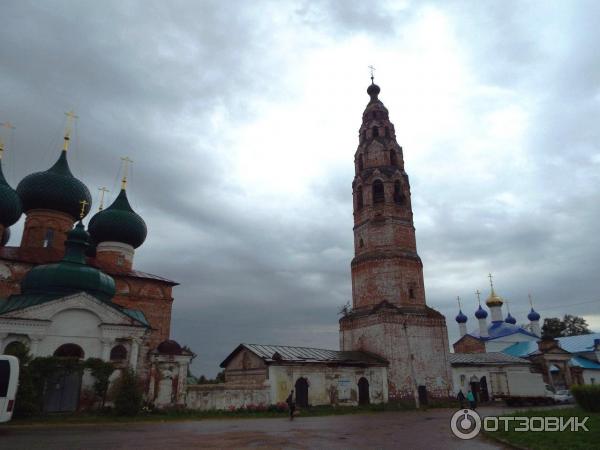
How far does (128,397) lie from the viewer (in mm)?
17312

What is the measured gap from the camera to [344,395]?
25.2 m

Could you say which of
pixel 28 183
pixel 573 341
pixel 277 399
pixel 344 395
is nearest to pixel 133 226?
pixel 28 183

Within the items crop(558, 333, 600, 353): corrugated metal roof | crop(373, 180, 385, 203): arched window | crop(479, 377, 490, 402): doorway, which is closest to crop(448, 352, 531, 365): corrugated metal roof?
crop(479, 377, 490, 402): doorway

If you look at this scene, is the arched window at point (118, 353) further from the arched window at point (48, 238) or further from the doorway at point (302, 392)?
the arched window at point (48, 238)

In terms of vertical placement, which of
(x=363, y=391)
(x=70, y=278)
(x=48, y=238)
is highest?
(x=48, y=238)

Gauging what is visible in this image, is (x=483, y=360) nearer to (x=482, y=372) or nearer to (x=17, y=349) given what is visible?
(x=482, y=372)

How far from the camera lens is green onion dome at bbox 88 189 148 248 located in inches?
1182

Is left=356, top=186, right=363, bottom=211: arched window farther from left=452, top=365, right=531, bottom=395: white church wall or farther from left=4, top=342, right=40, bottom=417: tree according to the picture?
left=4, top=342, right=40, bottom=417: tree

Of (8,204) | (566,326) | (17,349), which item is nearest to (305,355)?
(17,349)

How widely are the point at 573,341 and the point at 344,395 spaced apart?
34509mm

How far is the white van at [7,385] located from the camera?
1235cm

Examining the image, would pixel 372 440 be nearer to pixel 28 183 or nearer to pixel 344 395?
pixel 344 395

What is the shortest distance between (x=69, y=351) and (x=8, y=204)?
39.4 ft

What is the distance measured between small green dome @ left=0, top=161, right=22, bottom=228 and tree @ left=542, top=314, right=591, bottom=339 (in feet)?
202
